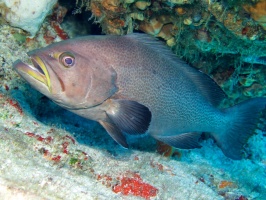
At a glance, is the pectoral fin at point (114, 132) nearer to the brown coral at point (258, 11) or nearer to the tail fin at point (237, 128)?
the tail fin at point (237, 128)

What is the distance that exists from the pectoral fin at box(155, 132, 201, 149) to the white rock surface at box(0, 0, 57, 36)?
2.80m

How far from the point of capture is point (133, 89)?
316 centimetres

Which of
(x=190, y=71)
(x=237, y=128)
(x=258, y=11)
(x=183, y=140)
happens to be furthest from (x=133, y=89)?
(x=237, y=128)

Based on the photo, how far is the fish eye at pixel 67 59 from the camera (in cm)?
276

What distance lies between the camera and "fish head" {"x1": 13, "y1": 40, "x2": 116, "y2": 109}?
8.77 feet

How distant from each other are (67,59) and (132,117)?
0.96m

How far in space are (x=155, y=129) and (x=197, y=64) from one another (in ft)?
6.34

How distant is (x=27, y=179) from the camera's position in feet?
8.99

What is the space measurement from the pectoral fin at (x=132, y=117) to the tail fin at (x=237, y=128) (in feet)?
5.20

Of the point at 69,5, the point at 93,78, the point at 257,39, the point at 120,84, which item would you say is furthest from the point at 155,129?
the point at 69,5

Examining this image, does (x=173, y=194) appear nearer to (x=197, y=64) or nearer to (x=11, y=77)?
(x=197, y=64)

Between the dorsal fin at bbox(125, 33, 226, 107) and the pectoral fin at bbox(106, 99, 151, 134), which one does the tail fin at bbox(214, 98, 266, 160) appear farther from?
the pectoral fin at bbox(106, 99, 151, 134)

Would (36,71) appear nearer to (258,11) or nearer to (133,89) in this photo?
(133,89)

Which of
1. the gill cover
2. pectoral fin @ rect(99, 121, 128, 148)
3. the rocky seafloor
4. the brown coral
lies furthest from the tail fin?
the gill cover
